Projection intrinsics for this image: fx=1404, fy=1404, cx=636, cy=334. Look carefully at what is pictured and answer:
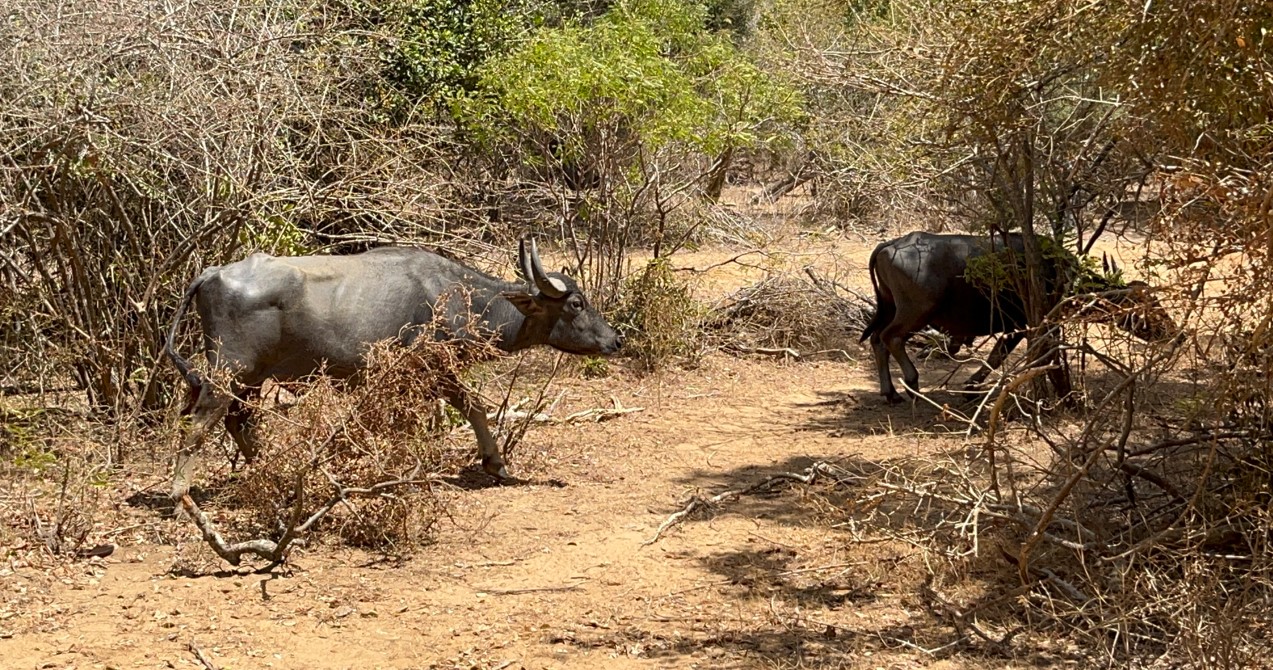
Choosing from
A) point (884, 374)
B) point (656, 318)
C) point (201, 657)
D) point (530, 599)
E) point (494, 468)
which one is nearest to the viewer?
point (201, 657)

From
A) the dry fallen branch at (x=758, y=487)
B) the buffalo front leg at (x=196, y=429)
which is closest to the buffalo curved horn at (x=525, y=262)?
the dry fallen branch at (x=758, y=487)

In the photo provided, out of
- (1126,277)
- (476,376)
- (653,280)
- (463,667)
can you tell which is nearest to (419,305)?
(476,376)

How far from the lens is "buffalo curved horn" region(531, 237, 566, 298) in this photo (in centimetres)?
932

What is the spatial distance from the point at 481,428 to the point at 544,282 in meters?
1.11

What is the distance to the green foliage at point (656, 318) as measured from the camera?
12.6m

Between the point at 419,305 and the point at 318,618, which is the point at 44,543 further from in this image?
→ the point at 419,305

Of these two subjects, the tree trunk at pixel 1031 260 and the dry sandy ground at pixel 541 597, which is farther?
the tree trunk at pixel 1031 260

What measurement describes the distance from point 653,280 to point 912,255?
7.90 ft

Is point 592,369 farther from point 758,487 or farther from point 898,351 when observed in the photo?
point 758,487

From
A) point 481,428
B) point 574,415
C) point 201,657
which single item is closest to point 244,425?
point 481,428

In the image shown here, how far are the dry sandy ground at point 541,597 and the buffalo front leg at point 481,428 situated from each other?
14cm

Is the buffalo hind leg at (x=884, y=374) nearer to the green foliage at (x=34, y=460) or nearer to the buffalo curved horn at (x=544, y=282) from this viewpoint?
the buffalo curved horn at (x=544, y=282)

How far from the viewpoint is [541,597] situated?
22.5 ft

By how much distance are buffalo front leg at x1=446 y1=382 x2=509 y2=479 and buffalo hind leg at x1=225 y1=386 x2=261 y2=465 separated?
45.9 inches
